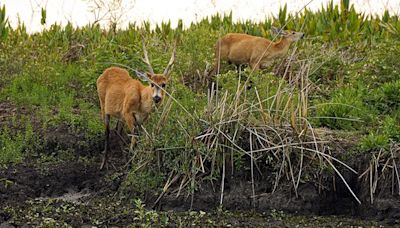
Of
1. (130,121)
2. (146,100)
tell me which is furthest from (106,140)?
(146,100)

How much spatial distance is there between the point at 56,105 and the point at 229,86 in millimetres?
2954

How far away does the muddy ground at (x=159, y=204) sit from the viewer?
8797 mm

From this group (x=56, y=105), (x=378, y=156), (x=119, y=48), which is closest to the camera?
(x=378, y=156)

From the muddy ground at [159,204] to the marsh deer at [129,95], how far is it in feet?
1.72

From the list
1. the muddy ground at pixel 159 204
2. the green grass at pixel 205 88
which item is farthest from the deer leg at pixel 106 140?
the green grass at pixel 205 88

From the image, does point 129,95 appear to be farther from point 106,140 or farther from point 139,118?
point 106,140

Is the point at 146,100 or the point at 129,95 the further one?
the point at 129,95

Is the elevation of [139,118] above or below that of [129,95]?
below

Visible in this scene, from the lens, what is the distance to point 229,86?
11.0m

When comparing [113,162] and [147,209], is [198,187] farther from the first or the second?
[113,162]

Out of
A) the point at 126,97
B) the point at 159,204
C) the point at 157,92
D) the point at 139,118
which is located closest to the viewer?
the point at 159,204

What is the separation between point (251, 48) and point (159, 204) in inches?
166

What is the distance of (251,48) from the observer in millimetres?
13148

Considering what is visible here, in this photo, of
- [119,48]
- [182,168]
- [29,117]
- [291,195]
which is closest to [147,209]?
[182,168]
